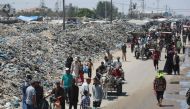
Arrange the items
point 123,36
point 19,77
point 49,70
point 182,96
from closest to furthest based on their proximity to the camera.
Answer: point 182,96, point 19,77, point 49,70, point 123,36

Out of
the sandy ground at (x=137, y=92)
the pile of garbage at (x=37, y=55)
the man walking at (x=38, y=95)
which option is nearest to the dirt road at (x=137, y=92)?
the sandy ground at (x=137, y=92)

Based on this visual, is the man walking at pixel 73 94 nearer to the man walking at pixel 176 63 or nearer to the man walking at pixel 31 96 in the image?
the man walking at pixel 31 96

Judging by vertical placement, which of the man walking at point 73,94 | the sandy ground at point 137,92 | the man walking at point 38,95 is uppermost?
the man walking at point 38,95

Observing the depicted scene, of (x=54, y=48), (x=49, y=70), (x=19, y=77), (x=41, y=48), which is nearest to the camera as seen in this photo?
(x=19, y=77)

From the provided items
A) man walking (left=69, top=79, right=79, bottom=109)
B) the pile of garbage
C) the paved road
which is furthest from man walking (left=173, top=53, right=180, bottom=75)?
man walking (left=69, top=79, right=79, bottom=109)

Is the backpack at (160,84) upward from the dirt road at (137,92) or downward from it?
upward

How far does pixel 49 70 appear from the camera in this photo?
3036 cm

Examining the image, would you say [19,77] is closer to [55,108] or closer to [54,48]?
[55,108]

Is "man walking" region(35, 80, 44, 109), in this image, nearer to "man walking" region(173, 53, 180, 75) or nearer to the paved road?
the paved road

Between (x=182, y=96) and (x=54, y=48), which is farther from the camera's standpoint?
(x=54, y=48)

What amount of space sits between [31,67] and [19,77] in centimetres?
363

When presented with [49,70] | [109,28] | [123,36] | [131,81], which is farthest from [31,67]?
[109,28]

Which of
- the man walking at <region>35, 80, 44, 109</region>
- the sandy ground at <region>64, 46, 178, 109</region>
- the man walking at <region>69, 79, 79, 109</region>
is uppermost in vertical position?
the man walking at <region>35, 80, 44, 109</region>

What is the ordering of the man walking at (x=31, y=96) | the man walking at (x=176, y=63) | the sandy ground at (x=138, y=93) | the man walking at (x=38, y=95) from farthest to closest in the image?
the man walking at (x=176, y=63)
the sandy ground at (x=138, y=93)
the man walking at (x=38, y=95)
the man walking at (x=31, y=96)
